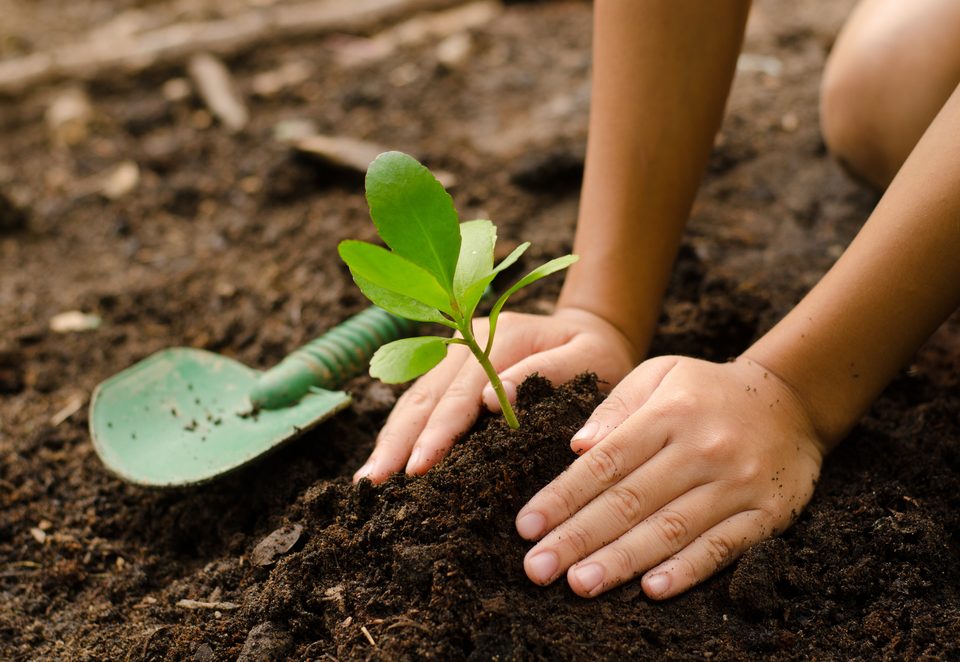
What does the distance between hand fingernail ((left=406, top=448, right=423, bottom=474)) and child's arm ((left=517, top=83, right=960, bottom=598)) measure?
200 mm

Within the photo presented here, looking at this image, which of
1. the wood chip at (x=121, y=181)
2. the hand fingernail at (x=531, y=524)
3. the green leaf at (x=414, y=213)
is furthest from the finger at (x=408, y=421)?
the wood chip at (x=121, y=181)

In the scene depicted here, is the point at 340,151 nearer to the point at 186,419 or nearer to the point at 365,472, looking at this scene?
the point at 186,419

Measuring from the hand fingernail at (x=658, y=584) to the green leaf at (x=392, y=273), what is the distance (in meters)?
0.47

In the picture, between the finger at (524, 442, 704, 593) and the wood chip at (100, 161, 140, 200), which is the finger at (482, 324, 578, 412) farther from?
the wood chip at (100, 161, 140, 200)

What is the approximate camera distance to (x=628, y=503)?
1204mm

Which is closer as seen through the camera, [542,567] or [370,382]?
[542,567]

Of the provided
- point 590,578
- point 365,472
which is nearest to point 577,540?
point 590,578

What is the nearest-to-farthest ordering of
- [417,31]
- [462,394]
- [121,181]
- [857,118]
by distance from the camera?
[462,394], [857,118], [121,181], [417,31]

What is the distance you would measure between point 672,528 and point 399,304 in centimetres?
50

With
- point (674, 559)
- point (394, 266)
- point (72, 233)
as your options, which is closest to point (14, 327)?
point (72, 233)

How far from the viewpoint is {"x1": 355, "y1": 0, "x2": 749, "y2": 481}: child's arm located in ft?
4.81

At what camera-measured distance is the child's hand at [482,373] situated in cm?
135

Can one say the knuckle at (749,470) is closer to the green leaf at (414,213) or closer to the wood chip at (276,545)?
the green leaf at (414,213)

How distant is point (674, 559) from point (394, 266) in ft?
1.90
